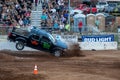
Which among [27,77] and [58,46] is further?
[58,46]

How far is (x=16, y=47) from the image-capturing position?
3188cm

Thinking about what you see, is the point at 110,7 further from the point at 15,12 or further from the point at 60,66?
the point at 60,66

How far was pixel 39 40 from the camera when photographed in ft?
96.3

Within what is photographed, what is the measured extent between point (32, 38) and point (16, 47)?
270 centimetres

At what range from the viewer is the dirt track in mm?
20641

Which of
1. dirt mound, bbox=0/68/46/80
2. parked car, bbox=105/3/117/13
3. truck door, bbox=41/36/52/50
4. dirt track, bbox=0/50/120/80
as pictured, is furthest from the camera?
parked car, bbox=105/3/117/13

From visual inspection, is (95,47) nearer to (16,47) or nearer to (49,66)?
(16,47)

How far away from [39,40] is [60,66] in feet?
16.3

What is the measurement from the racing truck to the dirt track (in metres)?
0.64

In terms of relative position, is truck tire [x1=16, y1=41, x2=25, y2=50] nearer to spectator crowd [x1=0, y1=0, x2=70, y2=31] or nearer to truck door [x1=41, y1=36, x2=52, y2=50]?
truck door [x1=41, y1=36, x2=52, y2=50]

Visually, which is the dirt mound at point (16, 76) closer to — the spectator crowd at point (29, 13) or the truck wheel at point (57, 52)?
the truck wheel at point (57, 52)

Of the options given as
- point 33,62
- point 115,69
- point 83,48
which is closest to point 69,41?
point 83,48

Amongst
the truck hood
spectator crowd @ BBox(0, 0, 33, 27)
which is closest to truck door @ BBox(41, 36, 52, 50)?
the truck hood

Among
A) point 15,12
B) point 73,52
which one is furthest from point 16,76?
point 15,12
